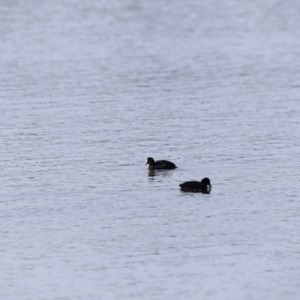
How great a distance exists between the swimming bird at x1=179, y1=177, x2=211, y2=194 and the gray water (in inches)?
14.1

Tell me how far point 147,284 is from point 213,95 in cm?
2889

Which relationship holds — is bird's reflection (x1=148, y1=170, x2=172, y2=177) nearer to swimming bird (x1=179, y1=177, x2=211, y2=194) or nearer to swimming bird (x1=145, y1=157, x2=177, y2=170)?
swimming bird (x1=145, y1=157, x2=177, y2=170)

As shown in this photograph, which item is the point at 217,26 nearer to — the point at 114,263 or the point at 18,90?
the point at 18,90

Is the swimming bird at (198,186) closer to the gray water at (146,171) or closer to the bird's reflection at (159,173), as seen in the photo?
the gray water at (146,171)

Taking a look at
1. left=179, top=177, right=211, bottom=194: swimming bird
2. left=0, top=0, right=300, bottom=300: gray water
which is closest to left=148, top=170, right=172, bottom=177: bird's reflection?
left=0, top=0, right=300, bottom=300: gray water

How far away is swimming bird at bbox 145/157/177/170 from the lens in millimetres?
31562

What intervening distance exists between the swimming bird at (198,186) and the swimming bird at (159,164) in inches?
119

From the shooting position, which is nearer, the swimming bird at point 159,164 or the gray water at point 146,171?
the gray water at point 146,171

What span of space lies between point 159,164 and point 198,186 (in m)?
3.60

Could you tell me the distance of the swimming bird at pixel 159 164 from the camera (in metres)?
31.6

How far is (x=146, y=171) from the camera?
31.9m

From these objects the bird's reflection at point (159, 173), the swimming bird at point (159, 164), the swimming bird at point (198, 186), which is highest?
the swimming bird at point (159, 164)

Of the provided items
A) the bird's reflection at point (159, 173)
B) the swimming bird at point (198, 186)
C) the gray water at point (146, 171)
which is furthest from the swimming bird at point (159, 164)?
the swimming bird at point (198, 186)

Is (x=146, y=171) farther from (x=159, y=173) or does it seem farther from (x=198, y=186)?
(x=198, y=186)
